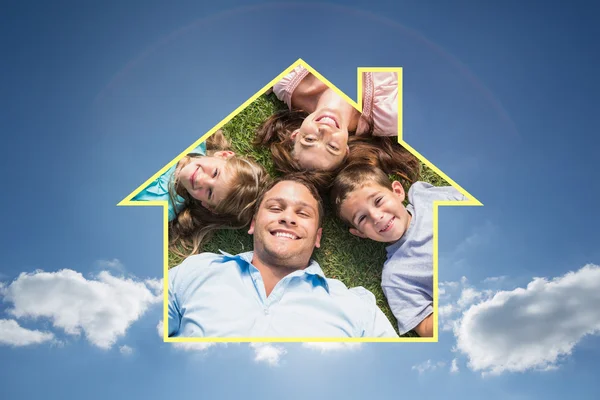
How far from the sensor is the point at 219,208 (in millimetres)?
2875

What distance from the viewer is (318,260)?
2912mm

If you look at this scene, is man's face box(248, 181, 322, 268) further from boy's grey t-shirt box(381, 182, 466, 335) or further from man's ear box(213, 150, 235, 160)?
boy's grey t-shirt box(381, 182, 466, 335)

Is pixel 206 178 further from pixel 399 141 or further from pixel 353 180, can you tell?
pixel 399 141

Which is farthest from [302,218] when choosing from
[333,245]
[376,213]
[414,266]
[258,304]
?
[414,266]

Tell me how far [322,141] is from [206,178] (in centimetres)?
59

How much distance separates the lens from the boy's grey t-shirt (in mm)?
2846

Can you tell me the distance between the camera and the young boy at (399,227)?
2.83m

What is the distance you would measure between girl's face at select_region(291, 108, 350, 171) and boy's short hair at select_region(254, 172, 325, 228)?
61 mm

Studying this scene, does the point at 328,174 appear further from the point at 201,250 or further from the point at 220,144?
the point at 201,250

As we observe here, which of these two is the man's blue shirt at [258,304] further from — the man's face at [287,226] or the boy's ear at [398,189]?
the boy's ear at [398,189]

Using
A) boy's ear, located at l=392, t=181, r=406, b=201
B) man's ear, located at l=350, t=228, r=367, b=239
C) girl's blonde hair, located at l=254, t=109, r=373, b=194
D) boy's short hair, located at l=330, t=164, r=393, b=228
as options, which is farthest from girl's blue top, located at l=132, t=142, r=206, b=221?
boy's ear, located at l=392, t=181, r=406, b=201

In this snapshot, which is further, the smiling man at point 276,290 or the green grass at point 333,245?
the green grass at point 333,245

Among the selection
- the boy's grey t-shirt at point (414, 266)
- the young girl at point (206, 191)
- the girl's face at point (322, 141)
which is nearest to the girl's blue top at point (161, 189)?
the young girl at point (206, 191)

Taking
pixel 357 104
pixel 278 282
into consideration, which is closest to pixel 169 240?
pixel 278 282
